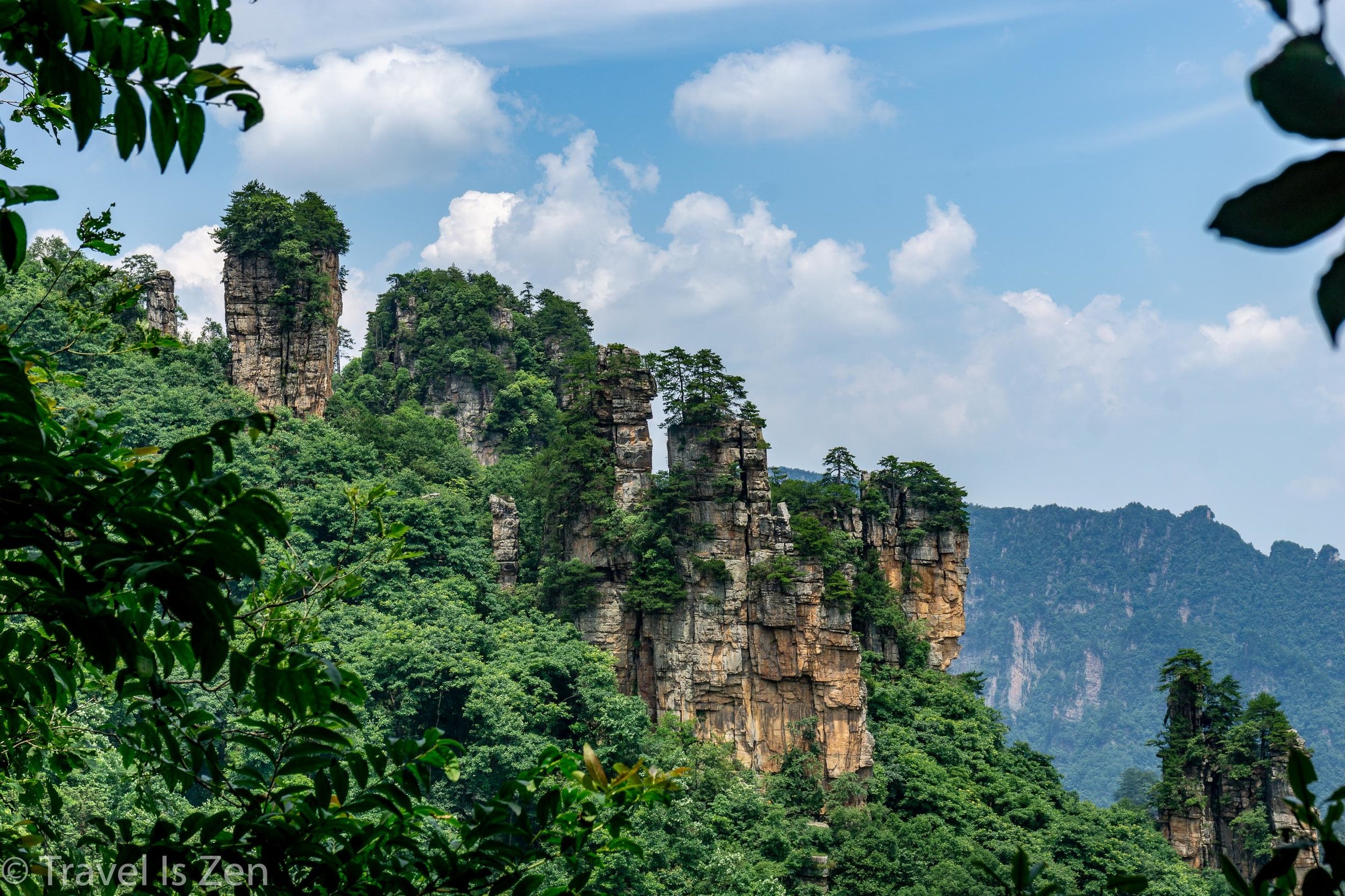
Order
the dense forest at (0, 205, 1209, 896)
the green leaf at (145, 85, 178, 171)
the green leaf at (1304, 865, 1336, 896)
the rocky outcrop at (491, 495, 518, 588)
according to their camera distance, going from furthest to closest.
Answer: the rocky outcrop at (491, 495, 518, 588) → the dense forest at (0, 205, 1209, 896) → the green leaf at (145, 85, 178, 171) → the green leaf at (1304, 865, 1336, 896)

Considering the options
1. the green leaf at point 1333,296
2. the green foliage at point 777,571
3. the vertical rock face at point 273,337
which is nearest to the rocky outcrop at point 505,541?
the green foliage at point 777,571

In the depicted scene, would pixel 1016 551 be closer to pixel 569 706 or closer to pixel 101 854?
pixel 569 706

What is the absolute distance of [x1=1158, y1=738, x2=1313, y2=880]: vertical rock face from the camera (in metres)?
25.4

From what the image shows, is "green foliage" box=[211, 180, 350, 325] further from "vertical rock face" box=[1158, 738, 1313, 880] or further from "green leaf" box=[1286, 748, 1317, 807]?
"green leaf" box=[1286, 748, 1317, 807]

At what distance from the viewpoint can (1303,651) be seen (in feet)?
354

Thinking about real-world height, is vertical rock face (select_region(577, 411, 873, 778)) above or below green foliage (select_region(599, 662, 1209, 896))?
above

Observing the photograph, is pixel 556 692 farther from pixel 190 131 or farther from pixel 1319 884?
pixel 1319 884

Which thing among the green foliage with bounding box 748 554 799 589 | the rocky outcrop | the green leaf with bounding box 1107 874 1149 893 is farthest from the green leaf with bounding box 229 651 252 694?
the rocky outcrop

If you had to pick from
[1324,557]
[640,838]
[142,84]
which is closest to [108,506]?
[142,84]

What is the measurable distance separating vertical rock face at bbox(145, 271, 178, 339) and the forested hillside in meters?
87.0

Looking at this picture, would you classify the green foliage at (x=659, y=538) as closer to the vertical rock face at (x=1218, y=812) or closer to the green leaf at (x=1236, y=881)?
the vertical rock face at (x=1218, y=812)

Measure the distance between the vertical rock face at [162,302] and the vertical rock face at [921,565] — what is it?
745 inches

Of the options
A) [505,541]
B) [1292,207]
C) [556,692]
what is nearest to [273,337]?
[505,541]

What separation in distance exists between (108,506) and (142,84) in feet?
2.37
